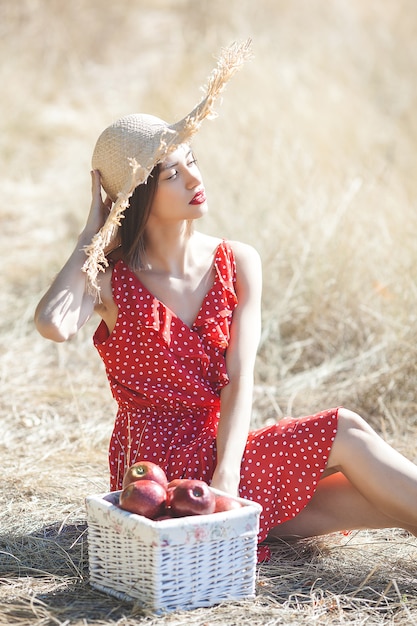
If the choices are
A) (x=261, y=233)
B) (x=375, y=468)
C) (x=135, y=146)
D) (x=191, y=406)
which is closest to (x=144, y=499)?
(x=191, y=406)

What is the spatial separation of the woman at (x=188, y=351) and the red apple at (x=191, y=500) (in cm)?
29

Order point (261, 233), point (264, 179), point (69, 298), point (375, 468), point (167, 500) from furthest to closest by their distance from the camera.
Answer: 1. point (264, 179)
2. point (261, 233)
3. point (69, 298)
4. point (375, 468)
5. point (167, 500)

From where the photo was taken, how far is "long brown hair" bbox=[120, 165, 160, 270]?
291 cm

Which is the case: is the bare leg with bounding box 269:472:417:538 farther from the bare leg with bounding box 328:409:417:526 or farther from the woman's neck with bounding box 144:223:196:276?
the woman's neck with bounding box 144:223:196:276


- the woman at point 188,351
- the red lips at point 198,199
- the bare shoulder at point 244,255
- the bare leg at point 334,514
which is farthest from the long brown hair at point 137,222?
the bare leg at point 334,514

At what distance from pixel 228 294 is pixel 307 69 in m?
5.69

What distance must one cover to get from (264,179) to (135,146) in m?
3.30

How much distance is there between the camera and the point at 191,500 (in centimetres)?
246

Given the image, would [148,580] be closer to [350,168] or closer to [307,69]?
[350,168]

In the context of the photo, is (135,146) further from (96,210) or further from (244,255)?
(244,255)

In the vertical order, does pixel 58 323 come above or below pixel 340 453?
above

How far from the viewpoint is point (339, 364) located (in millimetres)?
4809

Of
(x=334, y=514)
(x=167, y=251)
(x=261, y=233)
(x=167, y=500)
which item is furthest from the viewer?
(x=261, y=233)

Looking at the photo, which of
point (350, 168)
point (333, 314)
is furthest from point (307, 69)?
point (333, 314)
